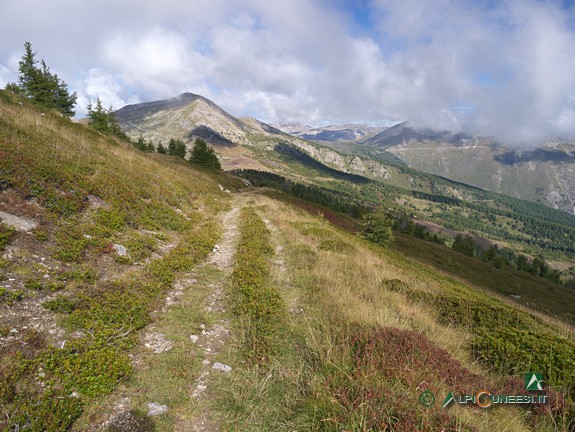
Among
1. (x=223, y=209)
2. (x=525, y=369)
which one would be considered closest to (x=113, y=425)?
(x=525, y=369)

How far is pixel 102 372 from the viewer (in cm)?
539

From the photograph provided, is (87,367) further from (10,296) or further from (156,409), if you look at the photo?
(10,296)

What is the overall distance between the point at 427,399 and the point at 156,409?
482 centimetres

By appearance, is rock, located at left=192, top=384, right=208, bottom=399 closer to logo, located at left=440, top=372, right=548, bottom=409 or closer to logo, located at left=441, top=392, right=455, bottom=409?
logo, located at left=440, top=372, right=548, bottom=409

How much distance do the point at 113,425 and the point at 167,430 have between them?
2.92ft

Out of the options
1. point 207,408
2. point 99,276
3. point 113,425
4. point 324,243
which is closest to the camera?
point 113,425

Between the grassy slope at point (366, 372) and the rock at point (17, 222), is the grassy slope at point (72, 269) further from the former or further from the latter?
the grassy slope at point (366, 372)

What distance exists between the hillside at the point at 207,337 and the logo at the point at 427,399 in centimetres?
6

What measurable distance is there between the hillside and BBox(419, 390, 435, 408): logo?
0.06 metres

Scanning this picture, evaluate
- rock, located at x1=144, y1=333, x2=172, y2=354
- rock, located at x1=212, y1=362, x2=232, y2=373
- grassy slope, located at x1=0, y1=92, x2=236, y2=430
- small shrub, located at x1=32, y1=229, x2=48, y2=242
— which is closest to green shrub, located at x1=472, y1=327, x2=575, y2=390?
rock, located at x1=212, y1=362, x2=232, y2=373

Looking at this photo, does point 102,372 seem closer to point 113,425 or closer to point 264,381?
point 113,425

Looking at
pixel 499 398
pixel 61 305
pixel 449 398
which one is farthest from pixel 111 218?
pixel 499 398

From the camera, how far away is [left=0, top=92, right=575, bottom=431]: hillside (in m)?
4.89

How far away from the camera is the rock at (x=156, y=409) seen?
5043mm
